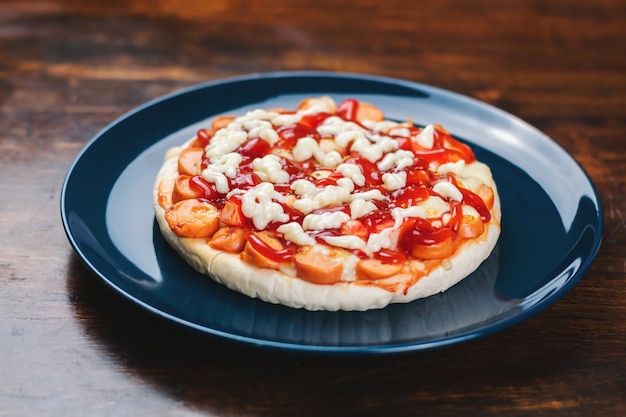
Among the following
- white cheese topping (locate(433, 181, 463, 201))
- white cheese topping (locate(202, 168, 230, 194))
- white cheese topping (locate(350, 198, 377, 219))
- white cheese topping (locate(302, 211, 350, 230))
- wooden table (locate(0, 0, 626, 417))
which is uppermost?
white cheese topping (locate(433, 181, 463, 201))

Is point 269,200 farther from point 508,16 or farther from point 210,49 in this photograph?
point 508,16

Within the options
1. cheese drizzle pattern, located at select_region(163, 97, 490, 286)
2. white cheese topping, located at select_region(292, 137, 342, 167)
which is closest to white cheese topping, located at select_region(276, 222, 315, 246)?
cheese drizzle pattern, located at select_region(163, 97, 490, 286)

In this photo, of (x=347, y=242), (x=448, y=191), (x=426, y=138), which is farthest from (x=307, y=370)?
(x=426, y=138)

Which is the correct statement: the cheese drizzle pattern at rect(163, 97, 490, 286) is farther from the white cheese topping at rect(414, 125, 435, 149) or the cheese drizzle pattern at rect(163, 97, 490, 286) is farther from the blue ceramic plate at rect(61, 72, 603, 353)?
the blue ceramic plate at rect(61, 72, 603, 353)

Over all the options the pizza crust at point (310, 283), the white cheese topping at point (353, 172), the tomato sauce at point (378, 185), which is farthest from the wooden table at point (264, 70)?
the white cheese topping at point (353, 172)

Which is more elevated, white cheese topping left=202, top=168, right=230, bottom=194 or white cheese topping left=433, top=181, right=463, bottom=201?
white cheese topping left=433, top=181, right=463, bottom=201

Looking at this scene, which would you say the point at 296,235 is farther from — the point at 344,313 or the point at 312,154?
the point at 312,154

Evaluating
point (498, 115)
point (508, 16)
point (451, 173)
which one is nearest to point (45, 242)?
Answer: point (451, 173)
